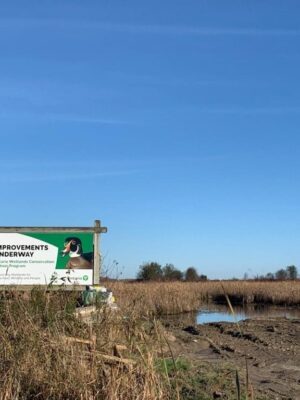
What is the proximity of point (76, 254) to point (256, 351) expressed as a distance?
5727 mm

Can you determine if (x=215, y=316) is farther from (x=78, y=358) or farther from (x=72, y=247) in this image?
(x=78, y=358)

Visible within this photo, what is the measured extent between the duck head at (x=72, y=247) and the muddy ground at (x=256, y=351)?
11.2ft

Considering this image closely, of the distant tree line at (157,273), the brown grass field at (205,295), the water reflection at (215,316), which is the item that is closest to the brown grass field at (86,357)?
the water reflection at (215,316)

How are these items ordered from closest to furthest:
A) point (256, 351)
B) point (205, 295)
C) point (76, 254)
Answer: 1. point (256, 351)
2. point (76, 254)
3. point (205, 295)

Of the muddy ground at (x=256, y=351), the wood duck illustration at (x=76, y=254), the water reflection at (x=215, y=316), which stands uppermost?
the wood duck illustration at (x=76, y=254)

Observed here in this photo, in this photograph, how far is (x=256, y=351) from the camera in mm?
12609

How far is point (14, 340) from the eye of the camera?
23.2 feet

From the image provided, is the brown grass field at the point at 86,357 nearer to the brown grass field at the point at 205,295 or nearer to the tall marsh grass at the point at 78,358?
the tall marsh grass at the point at 78,358

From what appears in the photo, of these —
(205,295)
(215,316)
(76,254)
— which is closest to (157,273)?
(205,295)

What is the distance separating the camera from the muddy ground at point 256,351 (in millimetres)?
8948

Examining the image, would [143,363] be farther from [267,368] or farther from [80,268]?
[80,268]

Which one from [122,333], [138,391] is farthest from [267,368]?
[138,391]

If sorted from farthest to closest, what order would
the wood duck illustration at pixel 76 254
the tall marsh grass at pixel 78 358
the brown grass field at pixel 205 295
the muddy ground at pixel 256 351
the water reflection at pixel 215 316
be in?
1. the brown grass field at pixel 205 295
2. the water reflection at pixel 215 316
3. the wood duck illustration at pixel 76 254
4. the muddy ground at pixel 256 351
5. the tall marsh grass at pixel 78 358

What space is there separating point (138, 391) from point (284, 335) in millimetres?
9882
